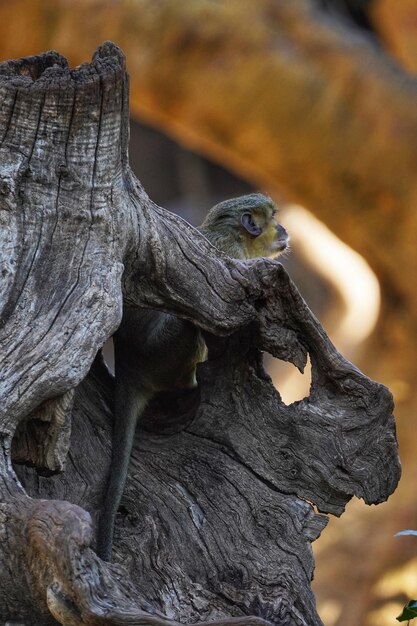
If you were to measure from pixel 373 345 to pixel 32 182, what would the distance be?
5.15 metres

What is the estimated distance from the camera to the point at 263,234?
4.31 metres

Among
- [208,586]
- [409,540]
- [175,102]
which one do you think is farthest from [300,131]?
[208,586]

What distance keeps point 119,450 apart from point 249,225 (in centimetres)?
138

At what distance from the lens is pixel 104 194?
8.97ft

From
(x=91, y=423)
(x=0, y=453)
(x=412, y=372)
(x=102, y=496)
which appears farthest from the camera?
(x=412, y=372)

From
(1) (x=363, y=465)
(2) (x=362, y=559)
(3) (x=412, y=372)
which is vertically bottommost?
(1) (x=363, y=465)

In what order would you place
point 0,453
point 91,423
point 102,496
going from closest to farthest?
point 0,453 < point 102,496 < point 91,423

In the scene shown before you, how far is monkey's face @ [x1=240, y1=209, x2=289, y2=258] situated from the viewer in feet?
13.9

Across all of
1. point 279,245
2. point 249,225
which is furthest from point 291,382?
point 249,225

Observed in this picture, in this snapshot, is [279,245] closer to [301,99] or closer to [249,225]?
[249,225]

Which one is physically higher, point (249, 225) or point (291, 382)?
point (291, 382)

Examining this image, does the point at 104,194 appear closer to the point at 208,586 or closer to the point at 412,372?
the point at 208,586

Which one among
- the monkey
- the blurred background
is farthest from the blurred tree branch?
the monkey

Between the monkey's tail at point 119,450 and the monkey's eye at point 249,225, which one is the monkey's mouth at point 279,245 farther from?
the monkey's tail at point 119,450
